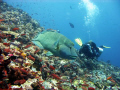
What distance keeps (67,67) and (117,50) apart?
19846 cm

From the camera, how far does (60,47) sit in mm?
2213

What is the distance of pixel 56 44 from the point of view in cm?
220

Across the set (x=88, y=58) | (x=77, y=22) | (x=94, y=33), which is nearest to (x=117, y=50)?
(x=94, y=33)

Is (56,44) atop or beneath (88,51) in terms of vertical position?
beneath

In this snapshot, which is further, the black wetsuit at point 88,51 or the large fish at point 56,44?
the black wetsuit at point 88,51

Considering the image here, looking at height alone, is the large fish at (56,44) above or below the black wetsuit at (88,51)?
below

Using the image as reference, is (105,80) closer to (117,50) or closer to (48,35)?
(48,35)

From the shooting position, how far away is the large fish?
2.20 m

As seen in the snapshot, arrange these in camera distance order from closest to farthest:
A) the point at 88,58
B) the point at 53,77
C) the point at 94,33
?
the point at 53,77 → the point at 88,58 → the point at 94,33

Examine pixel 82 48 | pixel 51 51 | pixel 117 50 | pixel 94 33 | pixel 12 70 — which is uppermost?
pixel 94 33

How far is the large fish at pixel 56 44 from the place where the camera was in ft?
7.20

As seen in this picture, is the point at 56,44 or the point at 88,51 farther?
the point at 88,51

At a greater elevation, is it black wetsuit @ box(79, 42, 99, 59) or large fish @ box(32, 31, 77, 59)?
black wetsuit @ box(79, 42, 99, 59)

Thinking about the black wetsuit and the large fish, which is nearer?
the large fish
